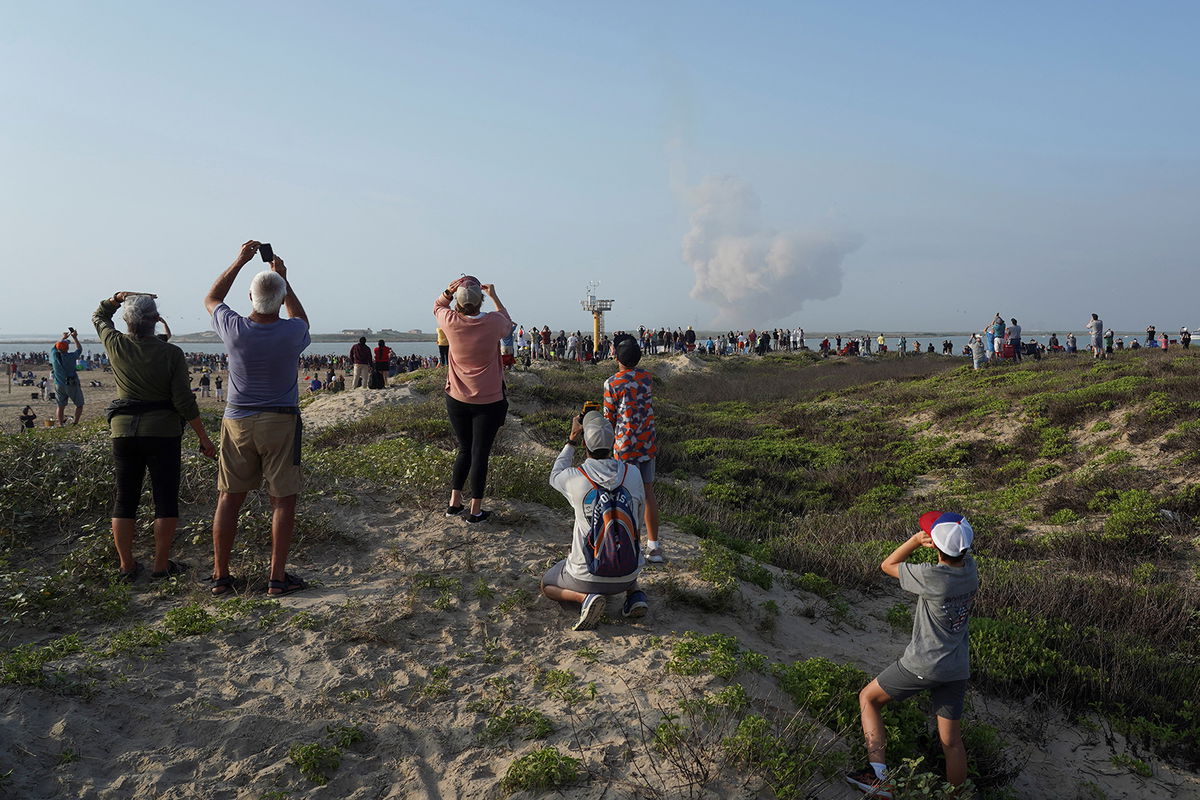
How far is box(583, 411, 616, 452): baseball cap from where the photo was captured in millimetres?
4562

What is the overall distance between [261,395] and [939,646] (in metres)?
4.29

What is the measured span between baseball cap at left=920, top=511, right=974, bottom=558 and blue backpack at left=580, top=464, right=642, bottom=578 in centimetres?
174

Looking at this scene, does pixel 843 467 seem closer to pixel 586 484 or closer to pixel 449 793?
pixel 586 484

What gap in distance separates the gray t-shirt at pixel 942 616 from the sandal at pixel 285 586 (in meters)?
4.08

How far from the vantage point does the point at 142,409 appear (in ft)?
15.9

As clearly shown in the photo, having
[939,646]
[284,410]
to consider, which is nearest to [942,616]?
[939,646]

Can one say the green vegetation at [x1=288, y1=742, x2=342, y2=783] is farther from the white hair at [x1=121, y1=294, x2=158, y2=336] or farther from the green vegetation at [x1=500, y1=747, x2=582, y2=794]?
the white hair at [x1=121, y1=294, x2=158, y2=336]

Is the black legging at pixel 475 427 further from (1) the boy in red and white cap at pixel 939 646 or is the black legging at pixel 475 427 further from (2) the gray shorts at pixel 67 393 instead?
(2) the gray shorts at pixel 67 393

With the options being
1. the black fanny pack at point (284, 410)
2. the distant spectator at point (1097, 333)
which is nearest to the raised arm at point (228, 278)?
the black fanny pack at point (284, 410)

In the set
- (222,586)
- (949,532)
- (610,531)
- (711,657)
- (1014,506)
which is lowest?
(1014,506)

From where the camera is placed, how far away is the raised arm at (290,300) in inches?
186

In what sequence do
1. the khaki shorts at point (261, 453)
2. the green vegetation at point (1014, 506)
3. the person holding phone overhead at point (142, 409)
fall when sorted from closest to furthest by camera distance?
the khaki shorts at point (261, 453) < the person holding phone overhead at point (142, 409) < the green vegetation at point (1014, 506)

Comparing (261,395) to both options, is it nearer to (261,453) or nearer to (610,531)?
(261,453)

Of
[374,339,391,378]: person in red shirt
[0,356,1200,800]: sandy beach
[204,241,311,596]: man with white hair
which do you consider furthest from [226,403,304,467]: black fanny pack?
[374,339,391,378]: person in red shirt
